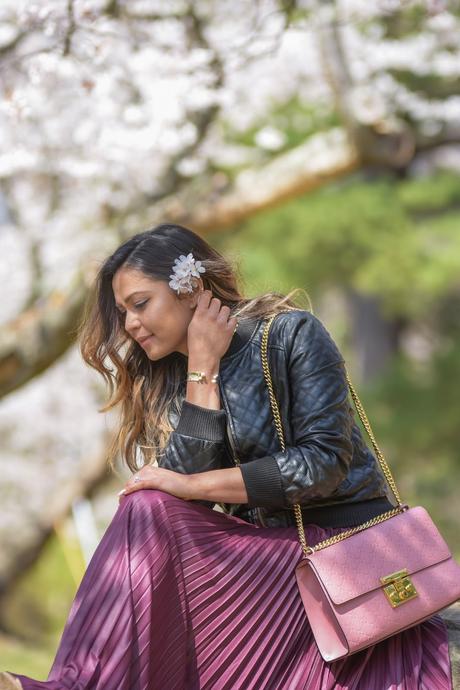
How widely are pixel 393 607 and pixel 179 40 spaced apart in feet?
13.3

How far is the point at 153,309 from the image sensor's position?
7.70 ft

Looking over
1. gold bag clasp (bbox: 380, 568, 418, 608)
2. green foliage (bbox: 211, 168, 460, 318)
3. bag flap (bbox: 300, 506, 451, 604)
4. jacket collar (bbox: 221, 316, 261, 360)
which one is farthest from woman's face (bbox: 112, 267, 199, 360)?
green foliage (bbox: 211, 168, 460, 318)

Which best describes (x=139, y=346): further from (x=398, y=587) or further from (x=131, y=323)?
(x=398, y=587)

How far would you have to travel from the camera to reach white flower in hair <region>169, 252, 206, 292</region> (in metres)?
2.33

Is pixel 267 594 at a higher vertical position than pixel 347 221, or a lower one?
higher

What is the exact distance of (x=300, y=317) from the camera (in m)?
2.32

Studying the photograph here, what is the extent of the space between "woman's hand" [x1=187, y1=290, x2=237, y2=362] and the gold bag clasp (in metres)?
0.61

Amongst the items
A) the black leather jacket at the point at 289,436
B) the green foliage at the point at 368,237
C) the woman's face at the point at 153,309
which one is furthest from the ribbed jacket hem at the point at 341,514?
the green foliage at the point at 368,237

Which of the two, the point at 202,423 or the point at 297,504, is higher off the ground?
the point at 202,423

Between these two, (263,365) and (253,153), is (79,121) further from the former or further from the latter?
(263,365)

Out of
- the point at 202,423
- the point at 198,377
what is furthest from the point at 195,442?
the point at 198,377

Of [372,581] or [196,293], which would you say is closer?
[372,581]

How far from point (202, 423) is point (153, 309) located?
1.00ft

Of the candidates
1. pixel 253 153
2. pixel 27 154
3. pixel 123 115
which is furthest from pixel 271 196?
pixel 253 153
